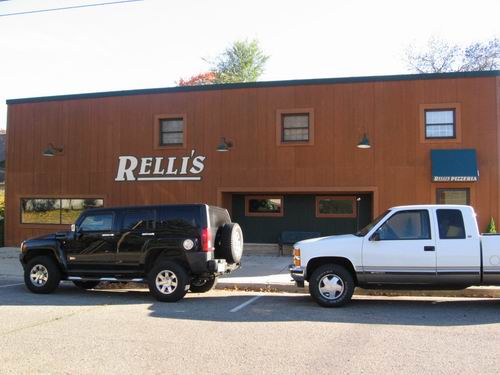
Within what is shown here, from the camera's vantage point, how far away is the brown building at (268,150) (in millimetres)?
15797

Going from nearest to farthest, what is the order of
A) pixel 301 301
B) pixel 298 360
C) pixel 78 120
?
1. pixel 298 360
2. pixel 301 301
3. pixel 78 120

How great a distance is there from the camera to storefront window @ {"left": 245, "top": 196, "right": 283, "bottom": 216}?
17.8 metres

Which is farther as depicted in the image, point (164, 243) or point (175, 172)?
point (175, 172)

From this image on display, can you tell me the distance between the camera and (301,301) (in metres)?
9.92

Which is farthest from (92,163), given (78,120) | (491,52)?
(491,52)

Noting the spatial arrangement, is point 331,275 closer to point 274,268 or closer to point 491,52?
point 274,268

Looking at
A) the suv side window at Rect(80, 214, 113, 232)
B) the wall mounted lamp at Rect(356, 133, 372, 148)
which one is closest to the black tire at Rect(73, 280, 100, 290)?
the suv side window at Rect(80, 214, 113, 232)

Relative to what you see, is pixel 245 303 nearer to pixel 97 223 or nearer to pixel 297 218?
pixel 97 223

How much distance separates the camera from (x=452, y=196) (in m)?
15.8

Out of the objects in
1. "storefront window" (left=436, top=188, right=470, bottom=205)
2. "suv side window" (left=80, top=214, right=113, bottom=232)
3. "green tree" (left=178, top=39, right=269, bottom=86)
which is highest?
"green tree" (left=178, top=39, right=269, bottom=86)

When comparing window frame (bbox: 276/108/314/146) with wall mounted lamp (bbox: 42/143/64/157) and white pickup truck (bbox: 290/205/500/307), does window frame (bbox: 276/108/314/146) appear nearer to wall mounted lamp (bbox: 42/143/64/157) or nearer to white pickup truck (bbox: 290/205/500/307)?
white pickup truck (bbox: 290/205/500/307)

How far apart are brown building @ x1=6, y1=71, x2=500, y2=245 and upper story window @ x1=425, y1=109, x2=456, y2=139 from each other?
0.03m

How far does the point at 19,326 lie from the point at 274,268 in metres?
7.73

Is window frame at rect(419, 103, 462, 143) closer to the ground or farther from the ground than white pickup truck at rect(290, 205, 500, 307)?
farther from the ground
